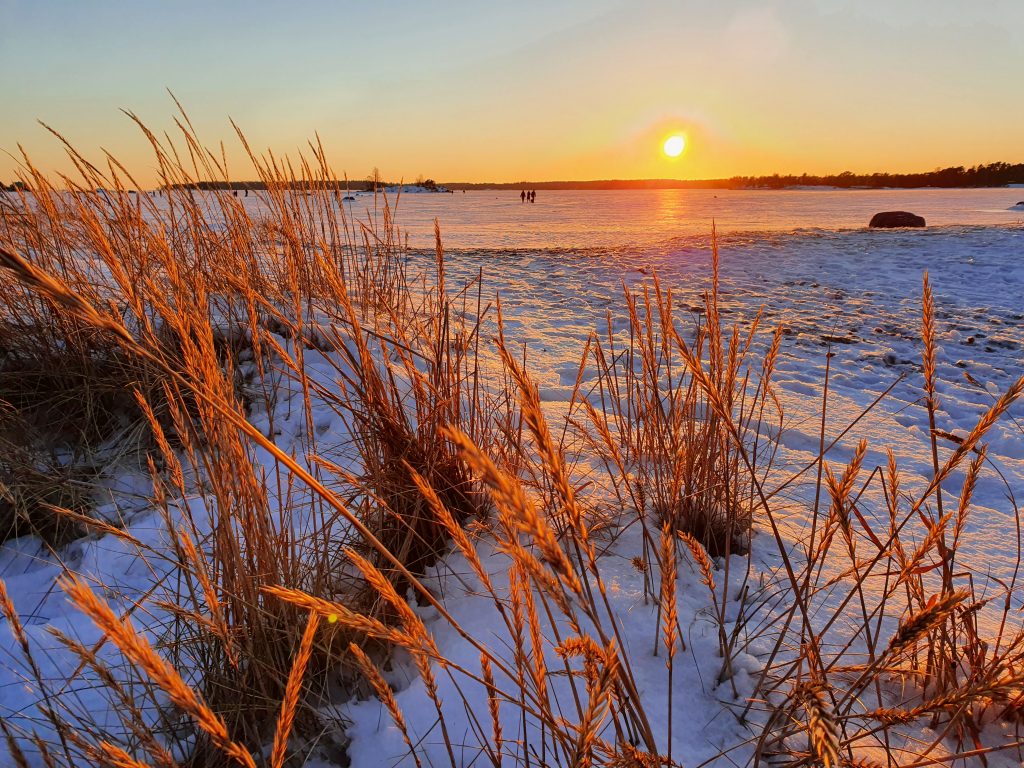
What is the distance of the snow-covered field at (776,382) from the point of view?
1.24 meters

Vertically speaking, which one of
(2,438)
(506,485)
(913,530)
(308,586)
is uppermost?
(506,485)

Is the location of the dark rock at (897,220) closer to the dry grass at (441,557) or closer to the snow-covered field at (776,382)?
the snow-covered field at (776,382)

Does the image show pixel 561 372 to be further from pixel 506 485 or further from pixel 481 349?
pixel 506 485

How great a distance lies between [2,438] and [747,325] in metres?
4.94

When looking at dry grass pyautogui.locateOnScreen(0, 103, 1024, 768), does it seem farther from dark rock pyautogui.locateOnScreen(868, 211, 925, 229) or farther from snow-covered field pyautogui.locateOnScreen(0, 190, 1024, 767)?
A: dark rock pyautogui.locateOnScreen(868, 211, 925, 229)

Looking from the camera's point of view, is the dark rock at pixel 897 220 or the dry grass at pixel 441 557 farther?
the dark rock at pixel 897 220

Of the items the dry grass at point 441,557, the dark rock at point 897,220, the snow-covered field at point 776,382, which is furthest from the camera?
the dark rock at point 897,220

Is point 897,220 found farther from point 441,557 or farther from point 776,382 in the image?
point 441,557

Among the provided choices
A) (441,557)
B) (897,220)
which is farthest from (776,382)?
(897,220)

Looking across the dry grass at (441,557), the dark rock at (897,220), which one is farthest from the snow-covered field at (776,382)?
the dark rock at (897,220)

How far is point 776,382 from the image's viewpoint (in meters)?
3.49

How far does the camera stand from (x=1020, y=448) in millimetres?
2582

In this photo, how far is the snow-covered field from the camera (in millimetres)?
1238

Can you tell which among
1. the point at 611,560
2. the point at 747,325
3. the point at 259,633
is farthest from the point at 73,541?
A: the point at 747,325
